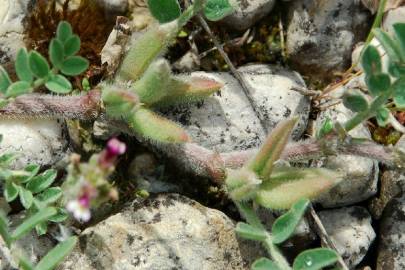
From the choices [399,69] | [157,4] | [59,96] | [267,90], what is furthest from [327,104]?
[59,96]

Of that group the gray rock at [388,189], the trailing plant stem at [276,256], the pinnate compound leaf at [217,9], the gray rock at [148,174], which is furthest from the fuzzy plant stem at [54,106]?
the gray rock at [388,189]

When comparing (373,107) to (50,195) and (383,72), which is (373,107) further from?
(50,195)

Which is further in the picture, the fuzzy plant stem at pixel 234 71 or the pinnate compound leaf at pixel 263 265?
the fuzzy plant stem at pixel 234 71

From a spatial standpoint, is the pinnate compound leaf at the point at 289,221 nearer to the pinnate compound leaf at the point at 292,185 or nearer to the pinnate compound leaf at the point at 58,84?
the pinnate compound leaf at the point at 292,185

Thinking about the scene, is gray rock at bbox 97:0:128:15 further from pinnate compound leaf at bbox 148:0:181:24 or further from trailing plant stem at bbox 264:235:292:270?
trailing plant stem at bbox 264:235:292:270

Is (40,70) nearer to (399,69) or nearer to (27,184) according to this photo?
(27,184)

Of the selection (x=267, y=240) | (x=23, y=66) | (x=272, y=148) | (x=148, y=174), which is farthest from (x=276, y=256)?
(x=23, y=66)

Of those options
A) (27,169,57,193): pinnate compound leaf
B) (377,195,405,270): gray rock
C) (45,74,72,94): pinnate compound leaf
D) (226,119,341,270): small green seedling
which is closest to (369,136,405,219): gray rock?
(377,195,405,270): gray rock
